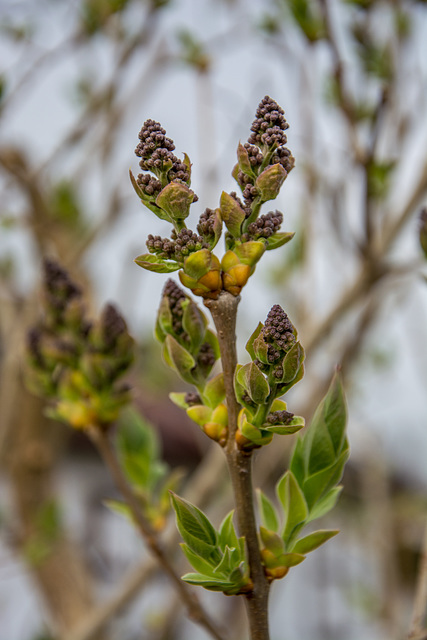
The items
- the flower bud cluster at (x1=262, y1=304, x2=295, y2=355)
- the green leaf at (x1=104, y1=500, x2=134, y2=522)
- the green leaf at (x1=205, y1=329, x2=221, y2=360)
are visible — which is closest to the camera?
the flower bud cluster at (x1=262, y1=304, x2=295, y2=355)

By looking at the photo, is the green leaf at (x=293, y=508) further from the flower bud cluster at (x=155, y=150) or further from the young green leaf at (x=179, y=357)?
the flower bud cluster at (x=155, y=150)

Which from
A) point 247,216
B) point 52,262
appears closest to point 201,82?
point 52,262

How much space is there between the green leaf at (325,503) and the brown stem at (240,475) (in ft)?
0.20

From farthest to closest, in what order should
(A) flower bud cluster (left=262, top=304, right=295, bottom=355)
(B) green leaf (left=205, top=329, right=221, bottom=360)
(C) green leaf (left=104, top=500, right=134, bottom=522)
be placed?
(C) green leaf (left=104, top=500, right=134, bottom=522) → (B) green leaf (left=205, top=329, right=221, bottom=360) → (A) flower bud cluster (left=262, top=304, right=295, bottom=355)

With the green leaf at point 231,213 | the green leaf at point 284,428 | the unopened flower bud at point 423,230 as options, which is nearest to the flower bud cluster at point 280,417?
the green leaf at point 284,428

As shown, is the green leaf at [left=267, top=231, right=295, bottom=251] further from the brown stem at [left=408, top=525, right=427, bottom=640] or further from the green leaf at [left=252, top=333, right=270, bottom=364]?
the brown stem at [left=408, top=525, right=427, bottom=640]

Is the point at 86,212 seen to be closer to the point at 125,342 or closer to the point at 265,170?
the point at 125,342

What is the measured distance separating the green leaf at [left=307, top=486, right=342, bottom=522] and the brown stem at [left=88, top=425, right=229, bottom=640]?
5.0 inches

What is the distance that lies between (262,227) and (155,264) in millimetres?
64

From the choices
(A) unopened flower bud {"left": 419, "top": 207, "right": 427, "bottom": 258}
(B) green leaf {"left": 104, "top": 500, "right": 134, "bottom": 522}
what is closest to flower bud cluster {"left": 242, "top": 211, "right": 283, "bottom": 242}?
(A) unopened flower bud {"left": 419, "top": 207, "right": 427, "bottom": 258}

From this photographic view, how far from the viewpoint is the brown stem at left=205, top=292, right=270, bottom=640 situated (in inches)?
12.9

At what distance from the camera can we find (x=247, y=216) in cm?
33

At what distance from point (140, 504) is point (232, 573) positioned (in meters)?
0.30

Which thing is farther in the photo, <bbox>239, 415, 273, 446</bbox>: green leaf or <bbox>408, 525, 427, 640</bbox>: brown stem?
<bbox>408, 525, 427, 640</bbox>: brown stem
